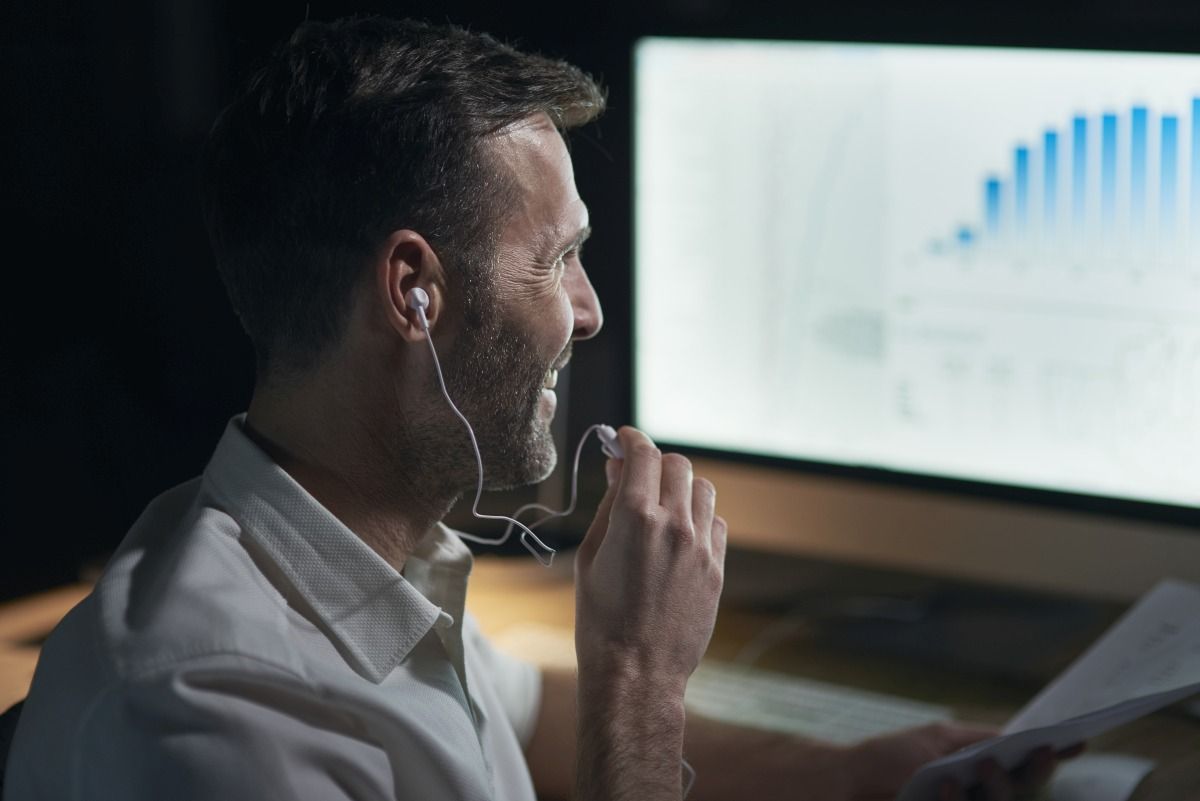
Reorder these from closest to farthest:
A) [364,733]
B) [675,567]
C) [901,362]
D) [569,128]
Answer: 1. [364,733]
2. [675,567]
3. [569,128]
4. [901,362]

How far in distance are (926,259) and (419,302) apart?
554 millimetres

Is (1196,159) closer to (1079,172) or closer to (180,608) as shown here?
(1079,172)

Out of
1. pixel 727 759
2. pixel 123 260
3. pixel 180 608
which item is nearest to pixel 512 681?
pixel 727 759

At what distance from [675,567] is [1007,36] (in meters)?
0.56

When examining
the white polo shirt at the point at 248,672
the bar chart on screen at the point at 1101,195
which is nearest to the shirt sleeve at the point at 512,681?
the white polo shirt at the point at 248,672

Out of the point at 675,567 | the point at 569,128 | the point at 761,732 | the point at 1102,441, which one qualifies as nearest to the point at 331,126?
the point at 569,128

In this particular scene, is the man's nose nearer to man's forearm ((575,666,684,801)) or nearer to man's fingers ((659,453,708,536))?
man's fingers ((659,453,708,536))

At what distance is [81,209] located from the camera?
1.43 metres

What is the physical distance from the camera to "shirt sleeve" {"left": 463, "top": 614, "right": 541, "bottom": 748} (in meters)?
0.99

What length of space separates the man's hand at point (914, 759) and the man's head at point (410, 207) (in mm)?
324

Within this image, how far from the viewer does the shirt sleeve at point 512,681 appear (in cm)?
99

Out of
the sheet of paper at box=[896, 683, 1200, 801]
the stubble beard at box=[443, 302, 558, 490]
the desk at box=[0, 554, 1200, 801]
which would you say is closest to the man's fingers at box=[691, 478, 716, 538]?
the stubble beard at box=[443, 302, 558, 490]

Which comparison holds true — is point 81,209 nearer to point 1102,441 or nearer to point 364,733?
point 364,733

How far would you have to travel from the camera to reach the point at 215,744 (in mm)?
656
